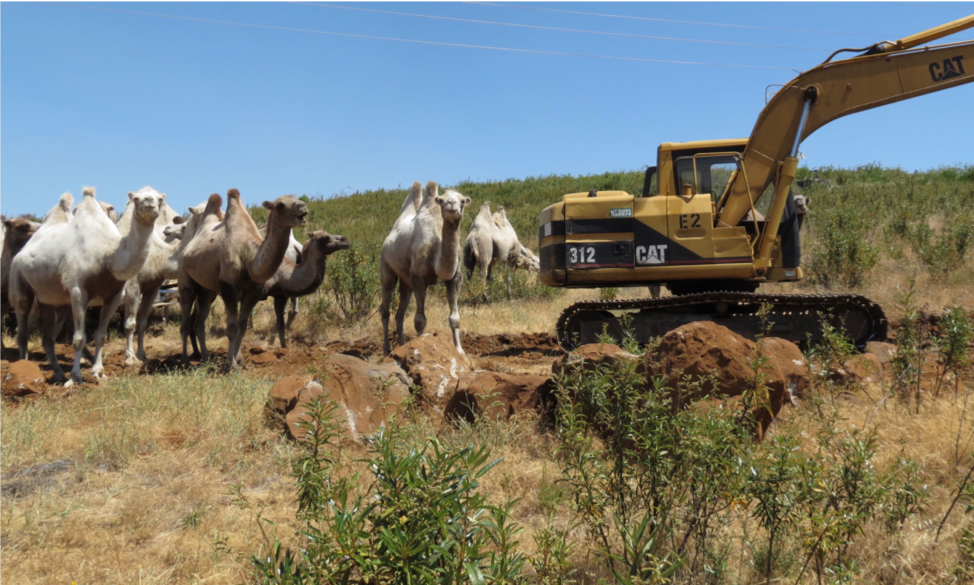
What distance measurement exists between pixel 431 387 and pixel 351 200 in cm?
3029

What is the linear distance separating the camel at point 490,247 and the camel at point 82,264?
28.0 feet

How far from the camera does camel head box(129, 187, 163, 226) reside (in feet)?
24.9

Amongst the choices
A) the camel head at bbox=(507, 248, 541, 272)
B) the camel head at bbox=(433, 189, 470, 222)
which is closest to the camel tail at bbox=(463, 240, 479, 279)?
the camel head at bbox=(507, 248, 541, 272)

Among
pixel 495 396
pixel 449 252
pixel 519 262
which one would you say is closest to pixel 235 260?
pixel 449 252

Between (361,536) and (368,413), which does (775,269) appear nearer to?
(368,413)

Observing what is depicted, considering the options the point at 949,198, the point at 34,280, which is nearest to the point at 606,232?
the point at 34,280

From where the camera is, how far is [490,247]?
1614 centimetres

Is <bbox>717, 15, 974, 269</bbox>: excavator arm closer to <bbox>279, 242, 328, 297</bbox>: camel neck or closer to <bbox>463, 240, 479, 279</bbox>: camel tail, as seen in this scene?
<bbox>279, 242, 328, 297</bbox>: camel neck

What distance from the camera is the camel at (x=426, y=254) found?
8625 mm

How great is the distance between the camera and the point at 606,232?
8.71 meters

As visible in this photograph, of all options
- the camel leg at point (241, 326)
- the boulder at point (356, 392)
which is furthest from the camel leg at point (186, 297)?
the boulder at point (356, 392)

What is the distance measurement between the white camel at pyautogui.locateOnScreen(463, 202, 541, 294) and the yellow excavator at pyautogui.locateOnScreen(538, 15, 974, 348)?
6.23 meters

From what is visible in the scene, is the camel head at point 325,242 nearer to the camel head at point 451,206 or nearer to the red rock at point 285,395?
the camel head at point 451,206

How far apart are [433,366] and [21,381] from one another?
418cm
